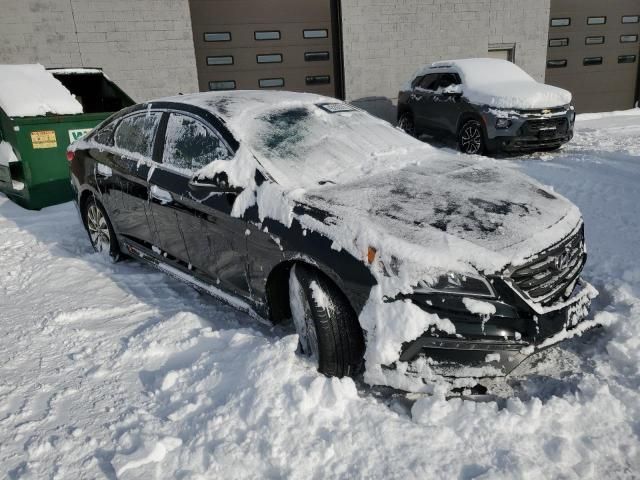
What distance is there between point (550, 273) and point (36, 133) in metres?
5.90

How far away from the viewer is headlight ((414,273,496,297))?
246 centimetres

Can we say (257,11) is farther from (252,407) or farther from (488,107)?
(252,407)

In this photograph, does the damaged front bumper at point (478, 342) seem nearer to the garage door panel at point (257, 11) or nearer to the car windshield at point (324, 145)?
the car windshield at point (324, 145)

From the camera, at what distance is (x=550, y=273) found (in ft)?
8.81

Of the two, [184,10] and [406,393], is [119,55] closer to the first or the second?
[184,10]

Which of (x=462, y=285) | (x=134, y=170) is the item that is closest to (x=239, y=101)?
(x=134, y=170)

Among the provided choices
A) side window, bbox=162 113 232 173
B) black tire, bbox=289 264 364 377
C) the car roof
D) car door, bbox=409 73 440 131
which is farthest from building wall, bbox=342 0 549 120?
black tire, bbox=289 264 364 377

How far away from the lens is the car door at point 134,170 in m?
4.05

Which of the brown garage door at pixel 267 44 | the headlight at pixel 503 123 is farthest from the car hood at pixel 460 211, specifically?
the brown garage door at pixel 267 44

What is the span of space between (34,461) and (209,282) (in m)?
1.49

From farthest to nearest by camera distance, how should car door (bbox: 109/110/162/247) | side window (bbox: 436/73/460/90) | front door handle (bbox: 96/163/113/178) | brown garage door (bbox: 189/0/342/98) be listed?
1. brown garage door (bbox: 189/0/342/98)
2. side window (bbox: 436/73/460/90)
3. front door handle (bbox: 96/163/113/178)
4. car door (bbox: 109/110/162/247)

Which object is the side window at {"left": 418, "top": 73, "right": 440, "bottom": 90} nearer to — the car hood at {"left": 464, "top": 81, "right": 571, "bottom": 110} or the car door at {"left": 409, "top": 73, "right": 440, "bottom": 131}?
the car door at {"left": 409, "top": 73, "right": 440, "bottom": 131}

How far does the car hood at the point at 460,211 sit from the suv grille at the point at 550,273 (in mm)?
55

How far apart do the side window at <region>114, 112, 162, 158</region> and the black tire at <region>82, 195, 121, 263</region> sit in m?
0.69
